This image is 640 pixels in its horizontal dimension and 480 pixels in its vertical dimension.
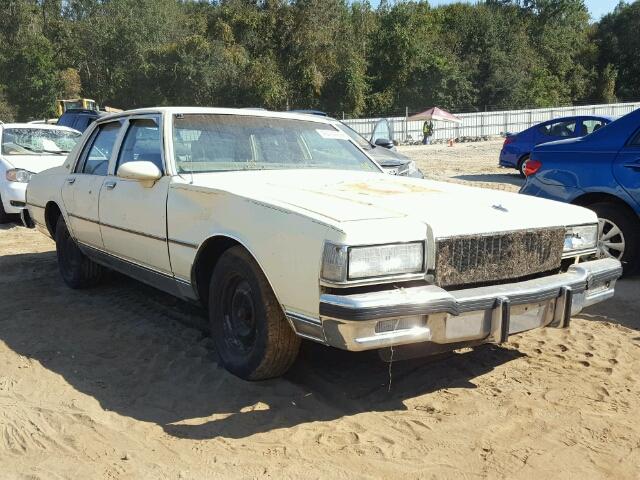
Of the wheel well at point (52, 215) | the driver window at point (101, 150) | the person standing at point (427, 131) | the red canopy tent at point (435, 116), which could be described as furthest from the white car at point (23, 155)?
the red canopy tent at point (435, 116)

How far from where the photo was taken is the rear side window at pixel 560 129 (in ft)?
47.1

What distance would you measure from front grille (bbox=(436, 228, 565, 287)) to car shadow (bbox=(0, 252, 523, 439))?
0.73 m

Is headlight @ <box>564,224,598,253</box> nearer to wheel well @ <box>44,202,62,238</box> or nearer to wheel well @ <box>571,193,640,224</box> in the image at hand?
wheel well @ <box>571,193,640,224</box>

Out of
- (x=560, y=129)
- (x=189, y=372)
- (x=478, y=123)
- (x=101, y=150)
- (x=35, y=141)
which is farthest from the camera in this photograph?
(x=478, y=123)

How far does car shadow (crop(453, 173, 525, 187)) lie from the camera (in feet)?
48.3

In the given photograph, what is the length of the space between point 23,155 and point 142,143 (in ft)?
18.3

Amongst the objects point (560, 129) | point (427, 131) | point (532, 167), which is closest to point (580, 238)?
point (532, 167)

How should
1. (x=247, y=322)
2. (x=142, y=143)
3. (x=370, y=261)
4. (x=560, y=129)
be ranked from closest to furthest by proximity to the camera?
(x=370, y=261) → (x=247, y=322) → (x=142, y=143) → (x=560, y=129)

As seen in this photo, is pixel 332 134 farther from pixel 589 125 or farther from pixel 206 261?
pixel 589 125

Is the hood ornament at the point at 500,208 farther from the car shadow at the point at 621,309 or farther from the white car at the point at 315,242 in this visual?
the car shadow at the point at 621,309

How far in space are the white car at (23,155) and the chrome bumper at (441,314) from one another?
7049 millimetres

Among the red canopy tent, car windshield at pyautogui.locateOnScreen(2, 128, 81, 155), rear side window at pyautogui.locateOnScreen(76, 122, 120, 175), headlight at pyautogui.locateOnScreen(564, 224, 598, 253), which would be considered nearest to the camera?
headlight at pyautogui.locateOnScreen(564, 224, 598, 253)

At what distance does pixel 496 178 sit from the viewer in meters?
15.6

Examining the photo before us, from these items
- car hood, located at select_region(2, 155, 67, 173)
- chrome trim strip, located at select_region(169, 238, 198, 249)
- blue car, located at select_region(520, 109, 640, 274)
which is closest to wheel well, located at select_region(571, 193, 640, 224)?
blue car, located at select_region(520, 109, 640, 274)
